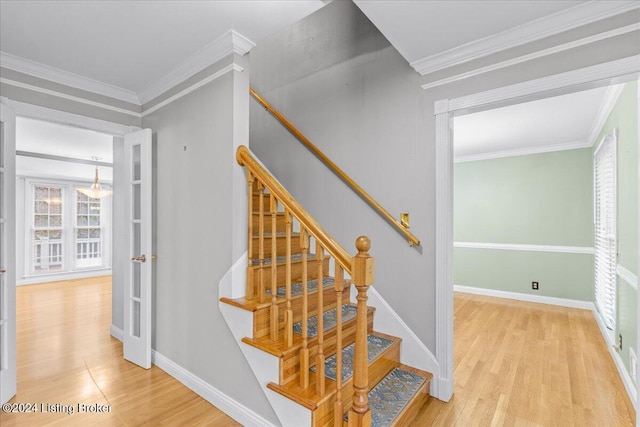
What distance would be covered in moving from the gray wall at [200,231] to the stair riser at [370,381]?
39 cm

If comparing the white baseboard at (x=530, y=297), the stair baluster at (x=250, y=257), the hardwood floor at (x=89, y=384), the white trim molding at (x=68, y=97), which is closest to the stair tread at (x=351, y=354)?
the stair baluster at (x=250, y=257)

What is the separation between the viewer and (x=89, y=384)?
7.95 ft

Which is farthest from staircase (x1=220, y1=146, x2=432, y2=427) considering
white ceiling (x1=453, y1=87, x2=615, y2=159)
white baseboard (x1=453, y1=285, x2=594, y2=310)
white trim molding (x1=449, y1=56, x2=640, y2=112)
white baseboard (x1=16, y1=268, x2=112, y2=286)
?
white baseboard (x1=16, y1=268, x2=112, y2=286)

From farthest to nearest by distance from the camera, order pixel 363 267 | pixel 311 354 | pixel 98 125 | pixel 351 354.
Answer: pixel 98 125 → pixel 351 354 → pixel 311 354 → pixel 363 267

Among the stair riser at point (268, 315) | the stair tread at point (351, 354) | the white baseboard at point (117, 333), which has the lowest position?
the white baseboard at point (117, 333)

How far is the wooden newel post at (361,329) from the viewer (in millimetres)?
1475

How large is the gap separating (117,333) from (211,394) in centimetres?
187

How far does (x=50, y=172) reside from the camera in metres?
6.48

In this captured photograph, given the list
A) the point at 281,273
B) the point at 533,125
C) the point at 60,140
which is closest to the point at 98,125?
the point at 281,273

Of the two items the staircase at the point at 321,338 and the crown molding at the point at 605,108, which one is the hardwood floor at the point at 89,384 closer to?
the staircase at the point at 321,338

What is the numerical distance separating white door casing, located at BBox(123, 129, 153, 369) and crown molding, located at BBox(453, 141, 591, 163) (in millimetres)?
5138

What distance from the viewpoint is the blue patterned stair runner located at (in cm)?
175

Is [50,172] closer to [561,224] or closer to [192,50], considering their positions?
[192,50]

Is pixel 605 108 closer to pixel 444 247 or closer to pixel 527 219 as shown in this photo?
pixel 527 219
